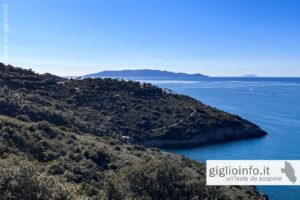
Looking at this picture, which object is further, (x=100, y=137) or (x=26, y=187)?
(x=100, y=137)

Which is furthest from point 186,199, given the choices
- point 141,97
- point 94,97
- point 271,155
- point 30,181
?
point 141,97

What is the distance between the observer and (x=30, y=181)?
1780 centimetres

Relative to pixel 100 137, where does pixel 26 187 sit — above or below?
above

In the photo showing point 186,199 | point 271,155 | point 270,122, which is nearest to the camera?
point 186,199

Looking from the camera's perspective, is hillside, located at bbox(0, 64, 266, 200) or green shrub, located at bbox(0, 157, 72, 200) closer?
green shrub, located at bbox(0, 157, 72, 200)

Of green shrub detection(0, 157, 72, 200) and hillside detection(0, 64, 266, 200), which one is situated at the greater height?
green shrub detection(0, 157, 72, 200)

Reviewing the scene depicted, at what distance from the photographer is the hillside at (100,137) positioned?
Answer: 23078mm

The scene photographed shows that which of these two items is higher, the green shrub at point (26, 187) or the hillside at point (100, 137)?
the green shrub at point (26, 187)

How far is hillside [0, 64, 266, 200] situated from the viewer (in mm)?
23078

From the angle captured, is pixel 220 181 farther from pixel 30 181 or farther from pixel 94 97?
pixel 94 97

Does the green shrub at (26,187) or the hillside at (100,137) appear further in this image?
the hillside at (100,137)

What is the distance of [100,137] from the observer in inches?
2202

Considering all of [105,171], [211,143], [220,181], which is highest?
[220,181]

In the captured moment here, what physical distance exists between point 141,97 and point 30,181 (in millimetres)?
81041
